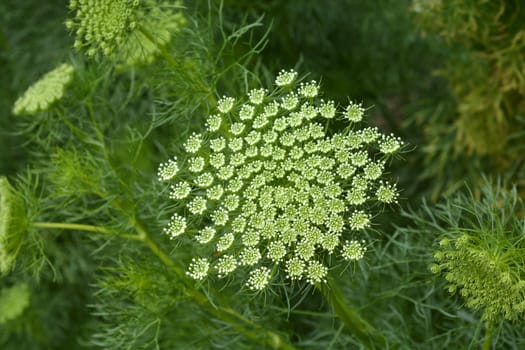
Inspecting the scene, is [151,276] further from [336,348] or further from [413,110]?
[413,110]

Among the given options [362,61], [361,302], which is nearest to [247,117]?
[361,302]

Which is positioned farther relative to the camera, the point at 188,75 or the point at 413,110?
the point at 413,110

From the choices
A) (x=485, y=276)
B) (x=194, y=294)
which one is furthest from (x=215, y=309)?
(x=485, y=276)

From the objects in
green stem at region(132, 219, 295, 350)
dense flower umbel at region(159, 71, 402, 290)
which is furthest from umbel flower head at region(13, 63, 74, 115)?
dense flower umbel at region(159, 71, 402, 290)

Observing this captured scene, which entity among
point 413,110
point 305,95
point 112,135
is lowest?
point 413,110

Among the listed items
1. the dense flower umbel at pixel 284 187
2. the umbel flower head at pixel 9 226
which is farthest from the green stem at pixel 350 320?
the umbel flower head at pixel 9 226

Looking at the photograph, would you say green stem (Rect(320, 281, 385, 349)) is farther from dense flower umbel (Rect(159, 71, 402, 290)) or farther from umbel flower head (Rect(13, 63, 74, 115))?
umbel flower head (Rect(13, 63, 74, 115))

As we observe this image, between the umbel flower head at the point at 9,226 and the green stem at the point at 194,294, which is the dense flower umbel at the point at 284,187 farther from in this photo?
the umbel flower head at the point at 9,226
